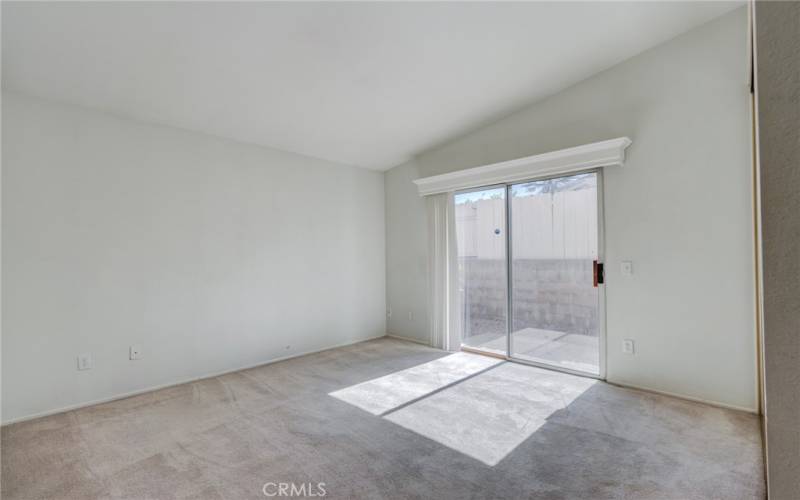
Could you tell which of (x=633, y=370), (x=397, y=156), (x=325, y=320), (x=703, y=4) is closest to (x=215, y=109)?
(x=397, y=156)

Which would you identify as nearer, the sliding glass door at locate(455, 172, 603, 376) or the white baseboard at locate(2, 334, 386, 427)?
the white baseboard at locate(2, 334, 386, 427)

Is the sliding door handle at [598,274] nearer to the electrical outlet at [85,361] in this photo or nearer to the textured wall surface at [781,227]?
the textured wall surface at [781,227]

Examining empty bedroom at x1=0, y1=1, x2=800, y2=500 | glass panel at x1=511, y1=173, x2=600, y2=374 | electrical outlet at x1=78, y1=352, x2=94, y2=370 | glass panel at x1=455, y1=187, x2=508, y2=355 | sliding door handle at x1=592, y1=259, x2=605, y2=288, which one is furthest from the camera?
glass panel at x1=455, y1=187, x2=508, y2=355

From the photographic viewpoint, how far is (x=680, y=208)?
3133 mm

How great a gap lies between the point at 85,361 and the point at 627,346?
4.66 meters

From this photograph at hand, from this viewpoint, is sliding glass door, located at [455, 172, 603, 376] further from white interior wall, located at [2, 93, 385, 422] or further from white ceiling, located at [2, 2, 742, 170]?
white interior wall, located at [2, 93, 385, 422]

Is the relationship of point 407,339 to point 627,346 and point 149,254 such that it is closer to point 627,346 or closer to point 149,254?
point 627,346

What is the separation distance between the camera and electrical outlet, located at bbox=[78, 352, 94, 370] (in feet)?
10.1

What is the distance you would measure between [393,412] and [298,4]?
2.90 metres

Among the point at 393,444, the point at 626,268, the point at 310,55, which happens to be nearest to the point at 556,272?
the point at 626,268

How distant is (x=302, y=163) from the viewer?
464 cm

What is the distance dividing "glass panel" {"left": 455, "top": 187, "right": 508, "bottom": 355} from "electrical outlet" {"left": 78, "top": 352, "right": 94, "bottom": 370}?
3.74 m

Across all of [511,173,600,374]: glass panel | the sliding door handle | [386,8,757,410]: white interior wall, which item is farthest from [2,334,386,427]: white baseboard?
[386,8,757,410]: white interior wall

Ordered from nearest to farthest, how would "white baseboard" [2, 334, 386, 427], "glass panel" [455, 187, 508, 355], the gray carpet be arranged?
the gray carpet < "white baseboard" [2, 334, 386, 427] < "glass panel" [455, 187, 508, 355]
